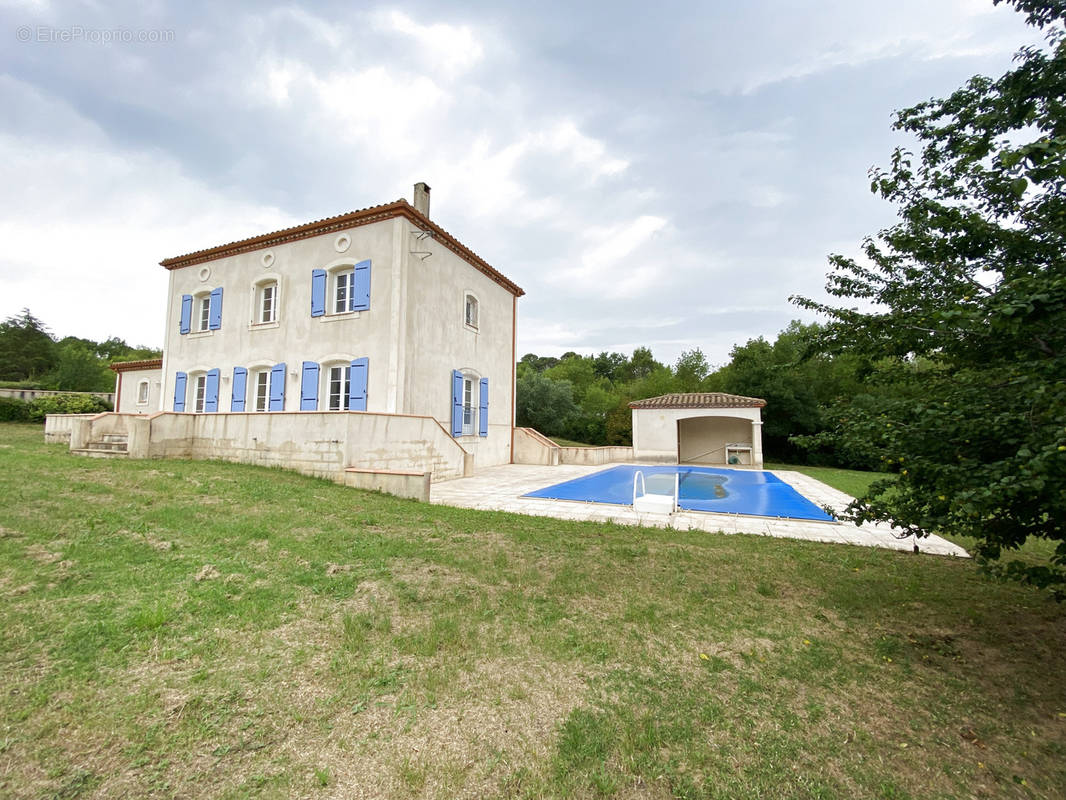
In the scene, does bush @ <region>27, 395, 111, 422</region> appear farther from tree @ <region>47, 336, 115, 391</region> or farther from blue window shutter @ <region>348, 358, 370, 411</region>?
tree @ <region>47, 336, 115, 391</region>

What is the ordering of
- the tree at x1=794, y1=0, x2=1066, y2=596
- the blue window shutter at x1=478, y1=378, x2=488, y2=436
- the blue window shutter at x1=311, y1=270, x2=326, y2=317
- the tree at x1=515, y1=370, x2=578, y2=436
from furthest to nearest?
the tree at x1=515, y1=370, x2=578, y2=436
the blue window shutter at x1=478, y1=378, x2=488, y2=436
the blue window shutter at x1=311, y1=270, x2=326, y2=317
the tree at x1=794, y1=0, x2=1066, y2=596

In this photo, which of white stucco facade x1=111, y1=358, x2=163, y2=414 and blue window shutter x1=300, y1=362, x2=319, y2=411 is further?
white stucco facade x1=111, y1=358, x2=163, y2=414

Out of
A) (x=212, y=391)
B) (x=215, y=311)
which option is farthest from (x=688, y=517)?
(x=215, y=311)

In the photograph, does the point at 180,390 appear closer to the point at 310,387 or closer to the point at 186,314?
the point at 186,314

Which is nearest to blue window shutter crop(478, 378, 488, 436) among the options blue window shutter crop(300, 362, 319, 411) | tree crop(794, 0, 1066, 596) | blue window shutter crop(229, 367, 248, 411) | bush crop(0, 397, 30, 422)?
blue window shutter crop(300, 362, 319, 411)

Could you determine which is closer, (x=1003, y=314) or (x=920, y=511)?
(x=1003, y=314)

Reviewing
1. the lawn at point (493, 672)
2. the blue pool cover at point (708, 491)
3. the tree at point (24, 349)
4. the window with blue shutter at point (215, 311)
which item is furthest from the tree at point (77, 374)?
the blue pool cover at point (708, 491)

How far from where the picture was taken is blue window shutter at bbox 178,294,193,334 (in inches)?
595

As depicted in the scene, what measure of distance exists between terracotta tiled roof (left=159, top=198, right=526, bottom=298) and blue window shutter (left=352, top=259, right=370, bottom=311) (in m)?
1.29

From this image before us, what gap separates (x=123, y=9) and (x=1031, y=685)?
14644 mm

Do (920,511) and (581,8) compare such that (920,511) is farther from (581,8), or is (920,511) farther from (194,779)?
(581,8)

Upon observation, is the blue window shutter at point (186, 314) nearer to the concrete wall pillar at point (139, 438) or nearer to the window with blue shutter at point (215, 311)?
the window with blue shutter at point (215, 311)

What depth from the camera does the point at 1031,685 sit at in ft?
8.75

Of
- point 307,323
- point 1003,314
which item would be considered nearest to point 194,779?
point 1003,314
